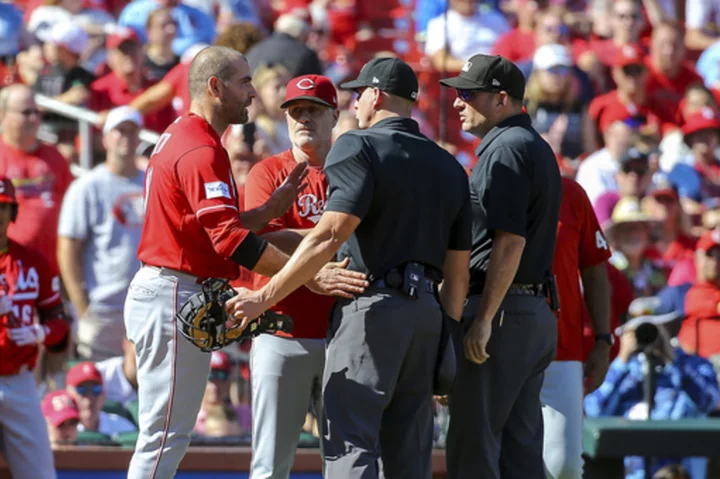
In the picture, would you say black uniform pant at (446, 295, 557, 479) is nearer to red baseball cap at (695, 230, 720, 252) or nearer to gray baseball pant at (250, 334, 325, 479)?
gray baseball pant at (250, 334, 325, 479)

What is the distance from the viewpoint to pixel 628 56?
38.0 feet

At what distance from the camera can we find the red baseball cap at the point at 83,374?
7.42 m

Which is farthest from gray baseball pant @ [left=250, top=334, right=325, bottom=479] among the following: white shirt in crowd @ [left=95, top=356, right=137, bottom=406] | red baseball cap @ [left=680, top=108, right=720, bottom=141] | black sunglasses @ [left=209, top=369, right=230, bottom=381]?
red baseball cap @ [left=680, top=108, right=720, bottom=141]

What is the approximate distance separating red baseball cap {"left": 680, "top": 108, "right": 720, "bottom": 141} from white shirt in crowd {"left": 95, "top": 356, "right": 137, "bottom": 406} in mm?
5848

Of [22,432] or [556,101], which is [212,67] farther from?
[556,101]

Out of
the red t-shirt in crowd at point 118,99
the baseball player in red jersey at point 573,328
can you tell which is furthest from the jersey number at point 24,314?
the red t-shirt in crowd at point 118,99

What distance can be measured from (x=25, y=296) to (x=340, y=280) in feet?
7.13

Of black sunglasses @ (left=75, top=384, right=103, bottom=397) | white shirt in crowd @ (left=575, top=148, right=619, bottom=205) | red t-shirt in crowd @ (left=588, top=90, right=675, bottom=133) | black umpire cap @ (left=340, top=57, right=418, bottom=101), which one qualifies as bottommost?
black sunglasses @ (left=75, top=384, right=103, bottom=397)

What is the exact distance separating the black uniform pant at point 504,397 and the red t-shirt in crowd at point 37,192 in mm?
4238

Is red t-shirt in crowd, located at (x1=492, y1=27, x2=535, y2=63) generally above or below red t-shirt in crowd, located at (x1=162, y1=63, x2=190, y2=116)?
above

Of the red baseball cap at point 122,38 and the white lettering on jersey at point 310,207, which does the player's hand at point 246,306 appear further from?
the red baseball cap at point 122,38

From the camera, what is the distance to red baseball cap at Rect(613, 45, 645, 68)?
1138 cm

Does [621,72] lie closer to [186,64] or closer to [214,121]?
[186,64]

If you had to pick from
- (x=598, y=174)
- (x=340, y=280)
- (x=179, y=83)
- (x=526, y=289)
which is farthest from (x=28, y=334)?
(x=598, y=174)
